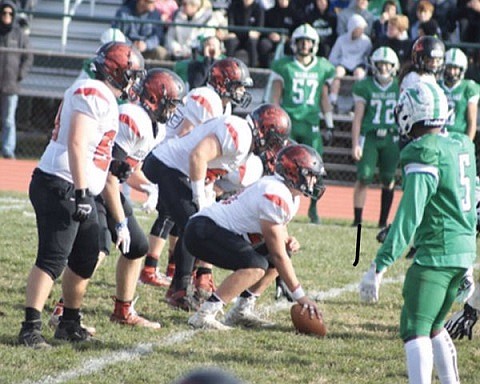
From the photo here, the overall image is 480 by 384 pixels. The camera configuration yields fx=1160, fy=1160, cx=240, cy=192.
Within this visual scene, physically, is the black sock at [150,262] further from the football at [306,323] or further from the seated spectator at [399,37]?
the seated spectator at [399,37]

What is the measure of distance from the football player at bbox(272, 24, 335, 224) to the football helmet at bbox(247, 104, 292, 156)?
4700mm

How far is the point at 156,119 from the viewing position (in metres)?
6.84

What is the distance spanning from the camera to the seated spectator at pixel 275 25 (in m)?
15.5

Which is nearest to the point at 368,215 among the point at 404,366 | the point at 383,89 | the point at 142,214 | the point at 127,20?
the point at 383,89

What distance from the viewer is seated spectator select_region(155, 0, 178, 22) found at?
53.3 feet

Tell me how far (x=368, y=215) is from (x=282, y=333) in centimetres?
672

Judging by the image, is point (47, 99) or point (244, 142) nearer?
point (244, 142)

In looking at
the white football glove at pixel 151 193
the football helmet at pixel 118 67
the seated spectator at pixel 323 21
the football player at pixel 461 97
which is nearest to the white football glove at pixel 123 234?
the football helmet at pixel 118 67

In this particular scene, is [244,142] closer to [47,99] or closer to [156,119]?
[156,119]

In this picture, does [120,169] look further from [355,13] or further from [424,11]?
[355,13]

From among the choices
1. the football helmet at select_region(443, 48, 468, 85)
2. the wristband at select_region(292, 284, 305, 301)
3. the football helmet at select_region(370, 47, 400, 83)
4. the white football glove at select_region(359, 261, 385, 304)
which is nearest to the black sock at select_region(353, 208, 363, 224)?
the football helmet at select_region(370, 47, 400, 83)

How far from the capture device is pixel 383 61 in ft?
37.7

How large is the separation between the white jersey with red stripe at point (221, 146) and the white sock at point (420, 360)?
233 cm

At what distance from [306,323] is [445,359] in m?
1.59
